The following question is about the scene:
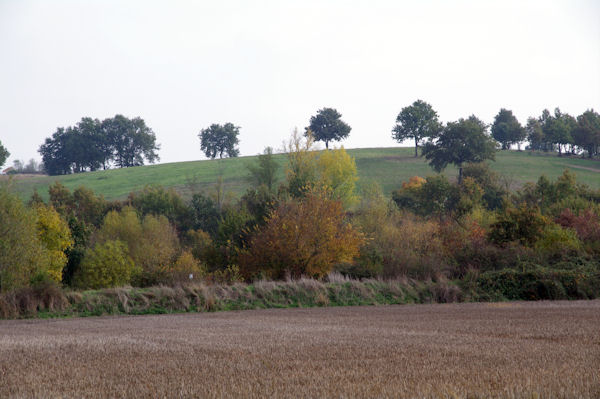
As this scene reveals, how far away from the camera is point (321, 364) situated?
8.90 meters

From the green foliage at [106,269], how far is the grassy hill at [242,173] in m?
38.4

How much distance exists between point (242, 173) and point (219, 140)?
38.3 m

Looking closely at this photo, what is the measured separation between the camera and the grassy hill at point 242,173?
9631 cm

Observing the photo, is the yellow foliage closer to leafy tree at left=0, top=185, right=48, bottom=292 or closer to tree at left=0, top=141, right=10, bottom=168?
leafy tree at left=0, top=185, right=48, bottom=292

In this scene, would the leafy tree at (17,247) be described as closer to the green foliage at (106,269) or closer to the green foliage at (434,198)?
the green foliage at (106,269)

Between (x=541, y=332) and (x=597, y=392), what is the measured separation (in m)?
7.35

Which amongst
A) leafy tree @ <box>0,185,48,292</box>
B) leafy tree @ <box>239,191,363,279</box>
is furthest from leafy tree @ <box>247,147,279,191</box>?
leafy tree @ <box>0,185,48,292</box>

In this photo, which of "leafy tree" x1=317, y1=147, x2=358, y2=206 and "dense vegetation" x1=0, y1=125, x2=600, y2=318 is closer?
"dense vegetation" x1=0, y1=125, x2=600, y2=318

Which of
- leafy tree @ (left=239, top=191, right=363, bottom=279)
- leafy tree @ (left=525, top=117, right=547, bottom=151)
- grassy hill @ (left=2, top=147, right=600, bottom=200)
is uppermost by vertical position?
leafy tree @ (left=525, top=117, right=547, bottom=151)

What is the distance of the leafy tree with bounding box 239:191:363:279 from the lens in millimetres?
41250

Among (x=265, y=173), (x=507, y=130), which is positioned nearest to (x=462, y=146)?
(x=265, y=173)

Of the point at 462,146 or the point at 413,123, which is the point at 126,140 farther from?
the point at 462,146

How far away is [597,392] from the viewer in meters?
6.18

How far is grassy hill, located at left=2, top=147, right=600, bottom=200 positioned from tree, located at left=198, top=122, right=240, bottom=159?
18791 mm
